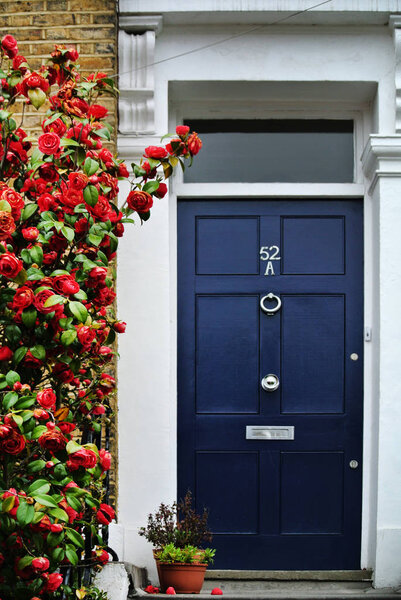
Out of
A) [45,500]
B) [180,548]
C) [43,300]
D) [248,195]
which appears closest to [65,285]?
[43,300]

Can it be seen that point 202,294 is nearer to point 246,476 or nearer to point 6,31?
point 246,476

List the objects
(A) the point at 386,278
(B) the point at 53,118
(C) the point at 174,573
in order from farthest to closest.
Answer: (A) the point at 386,278
(C) the point at 174,573
(B) the point at 53,118

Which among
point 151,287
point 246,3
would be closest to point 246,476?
point 151,287

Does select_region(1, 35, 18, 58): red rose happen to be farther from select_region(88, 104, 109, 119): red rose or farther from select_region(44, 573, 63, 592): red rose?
select_region(44, 573, 63, 592): red rose

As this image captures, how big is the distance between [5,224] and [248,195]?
299 centimetres

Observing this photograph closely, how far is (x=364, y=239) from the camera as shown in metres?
5.46

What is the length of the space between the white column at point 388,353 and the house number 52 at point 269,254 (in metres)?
0.61

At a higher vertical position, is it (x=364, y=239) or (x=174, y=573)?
(x=364, y=239)

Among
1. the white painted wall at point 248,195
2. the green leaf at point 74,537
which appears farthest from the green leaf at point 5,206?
the white painted wall at point 248,195

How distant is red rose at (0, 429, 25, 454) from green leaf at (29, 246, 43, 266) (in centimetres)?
57

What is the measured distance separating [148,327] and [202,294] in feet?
1.45

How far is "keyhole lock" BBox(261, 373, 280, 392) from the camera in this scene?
540 centimetres

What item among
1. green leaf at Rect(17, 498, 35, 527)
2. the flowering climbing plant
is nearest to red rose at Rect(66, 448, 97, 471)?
the flowering climbing plant

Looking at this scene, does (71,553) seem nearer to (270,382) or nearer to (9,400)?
(9,400)
